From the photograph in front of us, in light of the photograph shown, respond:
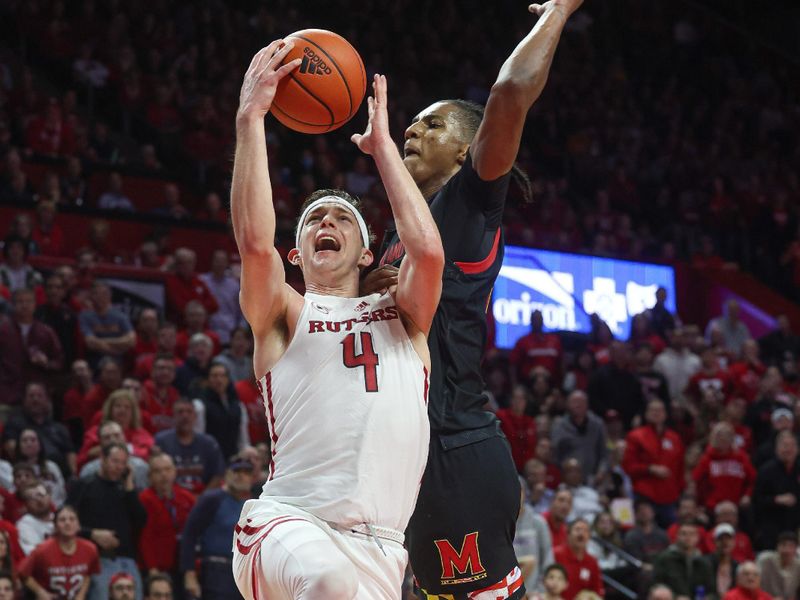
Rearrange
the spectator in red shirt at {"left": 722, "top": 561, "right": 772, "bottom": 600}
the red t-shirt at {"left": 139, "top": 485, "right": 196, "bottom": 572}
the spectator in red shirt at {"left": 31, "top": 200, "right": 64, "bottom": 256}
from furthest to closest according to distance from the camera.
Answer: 1. the spectator in red shirt at {"left": 31, "top": 200, "right": 64, "bottom": 256}
2. the spectator in red shirt at {"left": 722, "top": 561, "right": 772, "bottom": 600}
3. the red t-shirt at {"left": 139, "top": 485, "right": 196, "bottom": 572}

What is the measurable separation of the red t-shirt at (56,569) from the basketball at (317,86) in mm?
5300

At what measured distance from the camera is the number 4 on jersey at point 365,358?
415cm

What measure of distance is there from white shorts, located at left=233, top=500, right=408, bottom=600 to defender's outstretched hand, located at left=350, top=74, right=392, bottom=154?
1.25 meters

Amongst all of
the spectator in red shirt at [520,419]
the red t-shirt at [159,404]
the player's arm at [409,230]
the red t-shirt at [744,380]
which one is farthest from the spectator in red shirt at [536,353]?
the player's arm at [409,230]

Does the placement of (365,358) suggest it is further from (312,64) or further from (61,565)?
(61,565)

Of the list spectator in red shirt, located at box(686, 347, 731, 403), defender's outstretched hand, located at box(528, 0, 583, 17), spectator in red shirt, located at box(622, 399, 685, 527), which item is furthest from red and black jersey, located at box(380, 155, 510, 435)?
spectator in red shirt, located at box(686, 347, 731, 403)

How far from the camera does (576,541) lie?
11.1 metres

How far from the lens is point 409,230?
162 inches

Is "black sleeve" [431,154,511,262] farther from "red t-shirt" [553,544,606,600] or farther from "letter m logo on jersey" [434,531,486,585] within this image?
"red t-shirt" [553,544,606,600]

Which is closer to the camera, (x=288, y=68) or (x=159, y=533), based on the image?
(x=288, y=68)

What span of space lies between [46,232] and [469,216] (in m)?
8.86

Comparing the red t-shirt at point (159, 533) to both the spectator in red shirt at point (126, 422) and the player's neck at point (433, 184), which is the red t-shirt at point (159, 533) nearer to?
the spectator in red shirt at point (126, 422)

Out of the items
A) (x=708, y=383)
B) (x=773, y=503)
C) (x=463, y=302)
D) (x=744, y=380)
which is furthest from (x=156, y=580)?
(x=744, y=380)

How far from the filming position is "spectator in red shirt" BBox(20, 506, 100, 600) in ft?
28.8
